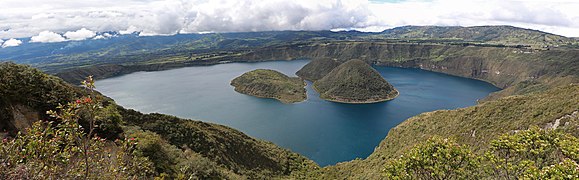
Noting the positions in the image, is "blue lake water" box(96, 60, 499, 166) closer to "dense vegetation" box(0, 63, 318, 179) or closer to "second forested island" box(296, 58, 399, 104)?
"second forested island" box(296, 58, 399, 104)

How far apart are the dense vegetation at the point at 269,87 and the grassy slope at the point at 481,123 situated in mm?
83415

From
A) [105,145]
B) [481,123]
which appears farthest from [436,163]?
[481,123]

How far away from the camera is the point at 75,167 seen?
316 inches

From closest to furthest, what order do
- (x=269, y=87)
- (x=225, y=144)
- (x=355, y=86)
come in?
(x=225, y=144), (x=355, y=86), (x=269, y=87)

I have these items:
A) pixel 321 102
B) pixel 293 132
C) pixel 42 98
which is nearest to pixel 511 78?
pixel 321 102

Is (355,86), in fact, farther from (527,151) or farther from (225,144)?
(527,151)

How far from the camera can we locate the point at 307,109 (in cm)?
12294

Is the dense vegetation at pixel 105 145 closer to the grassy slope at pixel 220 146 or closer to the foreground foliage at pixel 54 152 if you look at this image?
the foreground foliage at pixel 54 152

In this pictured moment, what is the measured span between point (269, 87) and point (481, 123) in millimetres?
117653

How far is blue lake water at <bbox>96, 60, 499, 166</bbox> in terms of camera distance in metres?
86.4

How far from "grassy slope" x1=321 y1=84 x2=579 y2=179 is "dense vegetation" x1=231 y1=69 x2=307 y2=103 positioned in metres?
83.4

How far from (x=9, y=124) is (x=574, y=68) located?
199954 millimetres

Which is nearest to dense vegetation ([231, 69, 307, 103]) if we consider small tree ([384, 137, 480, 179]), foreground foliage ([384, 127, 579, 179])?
small tree ([384, 137, 480, 179])

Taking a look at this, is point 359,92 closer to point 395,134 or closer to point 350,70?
point 350,70
